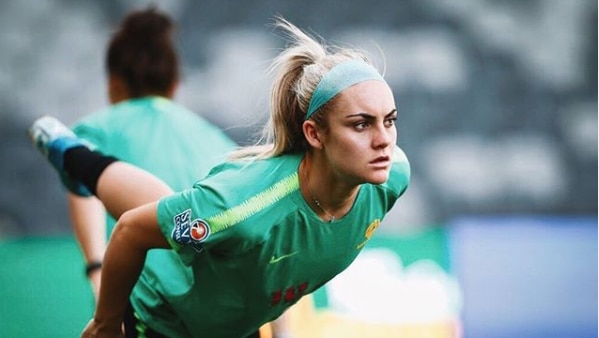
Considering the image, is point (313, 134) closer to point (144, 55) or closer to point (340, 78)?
point (340, 78)

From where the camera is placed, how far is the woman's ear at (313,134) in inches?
129

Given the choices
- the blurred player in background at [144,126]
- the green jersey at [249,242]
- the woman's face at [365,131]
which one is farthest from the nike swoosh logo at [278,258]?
the blurred player in background at [144,126]

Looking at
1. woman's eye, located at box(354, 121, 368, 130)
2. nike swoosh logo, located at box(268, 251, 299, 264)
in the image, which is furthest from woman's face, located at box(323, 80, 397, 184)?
nike swoosh logo, located at box(268, 251, 299, 264)

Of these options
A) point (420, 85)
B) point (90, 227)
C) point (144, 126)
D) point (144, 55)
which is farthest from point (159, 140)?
point (420, 85)

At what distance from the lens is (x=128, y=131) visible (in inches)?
177

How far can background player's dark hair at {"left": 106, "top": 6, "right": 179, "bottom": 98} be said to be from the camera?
4789 millimetres

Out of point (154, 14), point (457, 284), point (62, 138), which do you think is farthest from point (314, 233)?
point (457, 284)

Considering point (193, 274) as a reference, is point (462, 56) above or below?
above

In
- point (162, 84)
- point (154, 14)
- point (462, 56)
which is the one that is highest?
point (462, 56)

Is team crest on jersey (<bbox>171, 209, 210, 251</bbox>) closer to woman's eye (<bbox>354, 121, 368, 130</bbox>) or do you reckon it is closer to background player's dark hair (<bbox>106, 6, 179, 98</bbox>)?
woman's eye (<bbox>354, 121, 368, 130</bbox>)

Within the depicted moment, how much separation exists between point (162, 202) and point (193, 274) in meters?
0.36

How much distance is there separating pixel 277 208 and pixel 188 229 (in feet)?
0.85

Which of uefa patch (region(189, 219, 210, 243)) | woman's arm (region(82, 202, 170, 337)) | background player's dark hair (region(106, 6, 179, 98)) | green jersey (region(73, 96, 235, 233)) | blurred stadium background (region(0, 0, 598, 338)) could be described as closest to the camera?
uefa patch (region(189, 219, 210, 243))

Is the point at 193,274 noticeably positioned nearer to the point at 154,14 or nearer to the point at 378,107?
the point at 378,107
